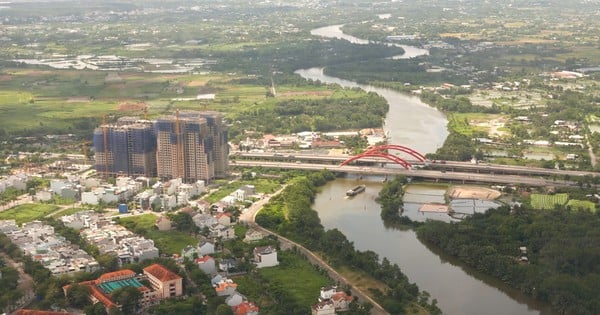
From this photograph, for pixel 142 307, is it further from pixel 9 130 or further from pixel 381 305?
pixel 9 130

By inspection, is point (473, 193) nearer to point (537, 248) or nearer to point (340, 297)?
point (537, 248)

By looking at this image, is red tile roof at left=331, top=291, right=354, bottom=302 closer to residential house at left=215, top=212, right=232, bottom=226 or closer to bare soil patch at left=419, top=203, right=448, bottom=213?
residential house at left=215, top=212, right=232, bottom=226

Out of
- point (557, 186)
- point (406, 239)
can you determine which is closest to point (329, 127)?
point (557, 186)

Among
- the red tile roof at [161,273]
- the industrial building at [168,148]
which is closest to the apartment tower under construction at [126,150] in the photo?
the industrial building at [168,148]

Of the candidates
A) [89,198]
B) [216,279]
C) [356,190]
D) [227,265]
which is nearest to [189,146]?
[89,198]

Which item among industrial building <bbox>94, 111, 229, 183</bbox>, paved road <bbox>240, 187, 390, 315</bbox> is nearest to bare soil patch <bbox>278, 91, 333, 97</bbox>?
industrial building <bbox>94, 111, 229, 183</bbox>

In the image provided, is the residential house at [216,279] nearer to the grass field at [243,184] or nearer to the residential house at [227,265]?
the residential house at [227,265]
